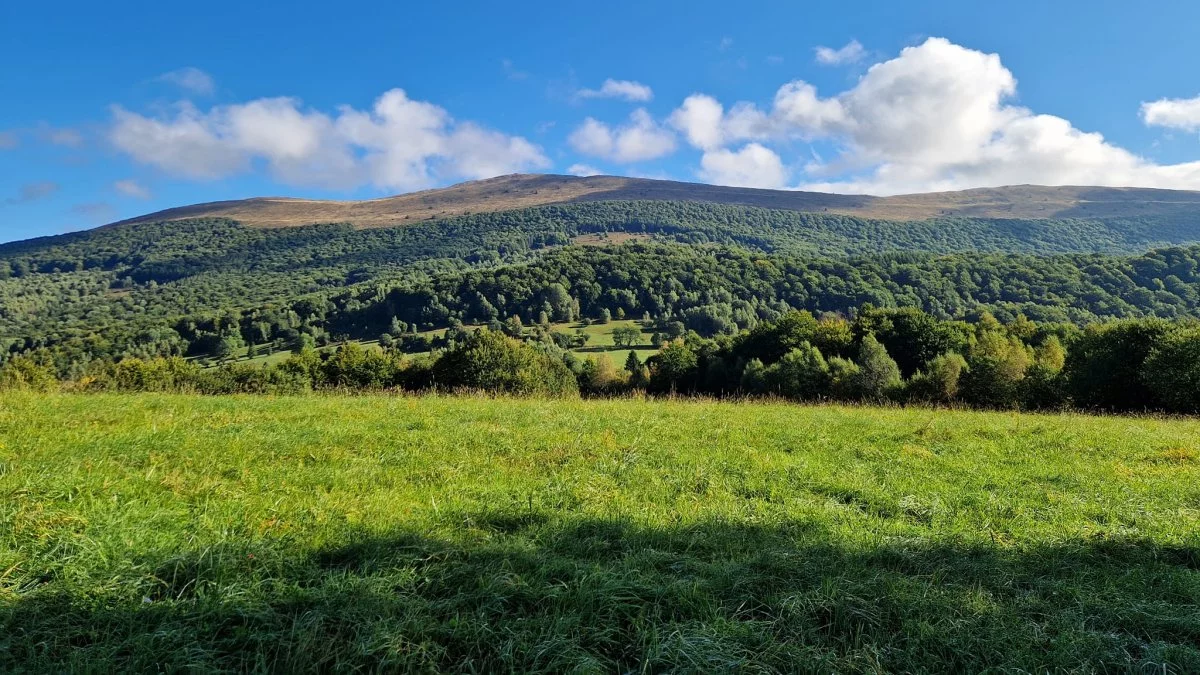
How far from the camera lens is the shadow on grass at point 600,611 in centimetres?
315

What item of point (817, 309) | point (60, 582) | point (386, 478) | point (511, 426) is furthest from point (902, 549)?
point (817, 309)

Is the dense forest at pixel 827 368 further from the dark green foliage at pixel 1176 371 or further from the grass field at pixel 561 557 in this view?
the grass field at pixel 561 557

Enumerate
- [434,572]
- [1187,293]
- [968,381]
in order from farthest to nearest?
[1187,293]
[968,381]
[434,572]

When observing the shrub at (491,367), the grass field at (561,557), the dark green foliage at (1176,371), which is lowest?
the shrub at (491,367)

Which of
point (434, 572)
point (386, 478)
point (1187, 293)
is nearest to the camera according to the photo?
point (434, 572)

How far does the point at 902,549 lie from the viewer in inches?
203

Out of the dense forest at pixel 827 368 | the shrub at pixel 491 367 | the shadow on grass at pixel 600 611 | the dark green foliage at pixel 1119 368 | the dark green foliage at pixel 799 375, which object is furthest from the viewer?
the dark green foliage at pixel 799 375

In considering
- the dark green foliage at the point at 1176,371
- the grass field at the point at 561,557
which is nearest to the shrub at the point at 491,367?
the dark green foliage at the point at 1176,371

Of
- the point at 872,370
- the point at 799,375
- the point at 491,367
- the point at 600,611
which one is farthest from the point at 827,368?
the point at 600,611

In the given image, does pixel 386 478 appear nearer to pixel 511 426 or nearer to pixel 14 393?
pixel 511 426

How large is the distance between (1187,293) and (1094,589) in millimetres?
172993

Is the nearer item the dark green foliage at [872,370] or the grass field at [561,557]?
the grass field at [561,557]

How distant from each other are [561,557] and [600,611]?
864 mm

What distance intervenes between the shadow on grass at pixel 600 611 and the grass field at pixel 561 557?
2 centimetres
